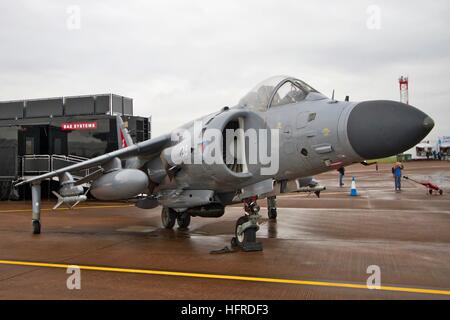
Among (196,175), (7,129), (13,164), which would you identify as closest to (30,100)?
(7,129)

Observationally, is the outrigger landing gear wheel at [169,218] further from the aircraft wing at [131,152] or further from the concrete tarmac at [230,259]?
the aircraft wing at [131,152]

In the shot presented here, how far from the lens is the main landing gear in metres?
10.5

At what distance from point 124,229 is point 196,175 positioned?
167 inches

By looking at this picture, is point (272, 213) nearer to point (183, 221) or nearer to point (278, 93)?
point (183, 221)

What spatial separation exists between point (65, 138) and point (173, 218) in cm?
1275

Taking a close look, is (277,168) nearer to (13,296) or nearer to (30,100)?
(13,296)

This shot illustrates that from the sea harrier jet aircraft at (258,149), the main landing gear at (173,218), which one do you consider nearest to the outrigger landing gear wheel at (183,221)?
the main landing gear at (173,218)

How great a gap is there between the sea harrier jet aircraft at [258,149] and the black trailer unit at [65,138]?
11450 mm

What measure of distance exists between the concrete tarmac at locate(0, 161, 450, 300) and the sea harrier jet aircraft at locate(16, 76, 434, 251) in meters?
1.04

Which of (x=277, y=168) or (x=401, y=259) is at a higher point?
(x=277, y=168)

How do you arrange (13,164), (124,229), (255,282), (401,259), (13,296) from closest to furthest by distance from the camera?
1. (13,296)
2. (255,282)
3. (401,259)
4. (124,229)
5. (13,164)

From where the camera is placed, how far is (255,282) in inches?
204

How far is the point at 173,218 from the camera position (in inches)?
414

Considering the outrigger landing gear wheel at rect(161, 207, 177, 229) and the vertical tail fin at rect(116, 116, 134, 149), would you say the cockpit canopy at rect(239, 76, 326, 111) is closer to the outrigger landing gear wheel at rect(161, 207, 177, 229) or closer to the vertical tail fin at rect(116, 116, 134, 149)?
the outrigger landing gear wheel at rect(161, 207, 177, 229)
